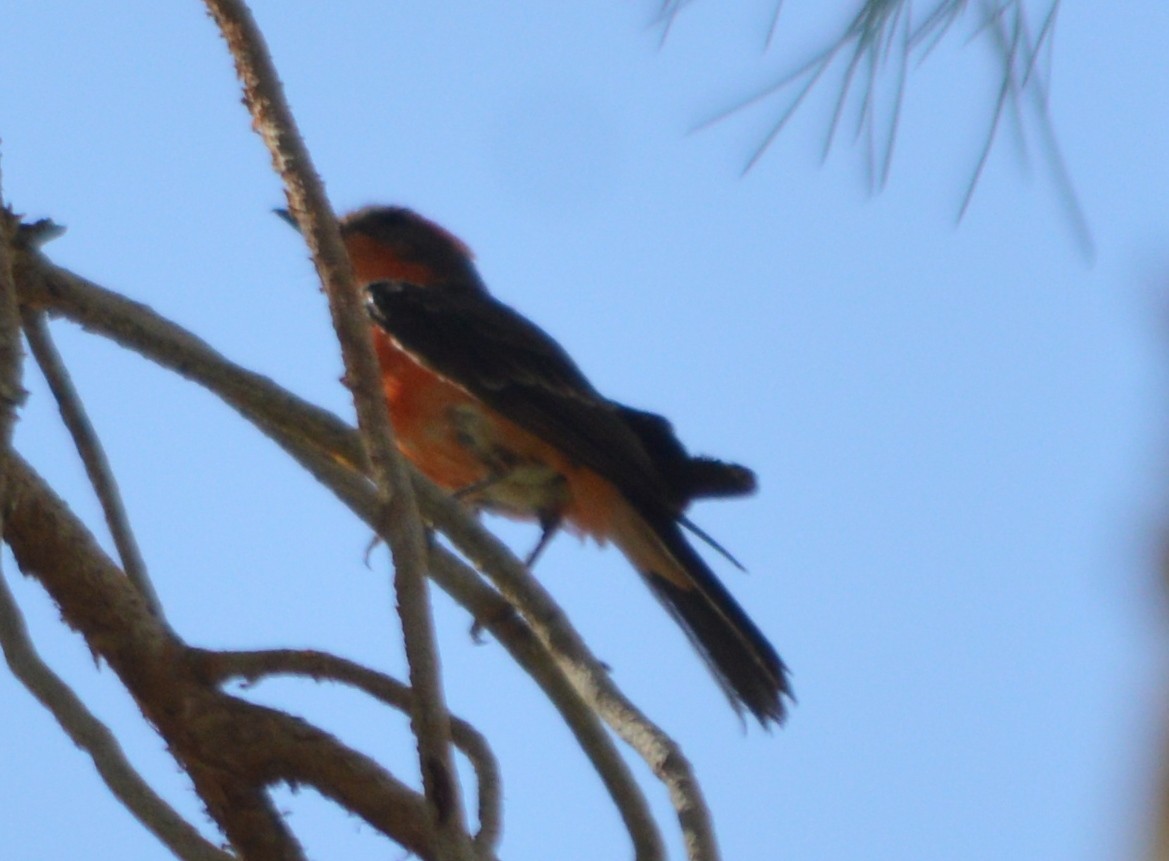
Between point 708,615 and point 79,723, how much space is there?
280 cm

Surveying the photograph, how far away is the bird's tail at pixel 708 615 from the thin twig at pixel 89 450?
91.2 inches

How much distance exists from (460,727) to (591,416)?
10.3 feet

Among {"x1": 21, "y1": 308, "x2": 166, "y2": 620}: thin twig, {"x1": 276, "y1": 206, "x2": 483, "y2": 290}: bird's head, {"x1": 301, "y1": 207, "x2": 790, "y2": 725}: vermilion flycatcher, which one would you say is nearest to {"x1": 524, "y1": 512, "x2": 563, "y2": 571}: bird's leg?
{"x1": 301, "y1": 207, "x2": 790, "y2": 725}: vermilion flycatcher

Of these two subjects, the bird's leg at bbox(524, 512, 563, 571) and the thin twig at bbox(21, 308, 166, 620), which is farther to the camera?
the bird's leg at bbox(524, 512, 563, 571)

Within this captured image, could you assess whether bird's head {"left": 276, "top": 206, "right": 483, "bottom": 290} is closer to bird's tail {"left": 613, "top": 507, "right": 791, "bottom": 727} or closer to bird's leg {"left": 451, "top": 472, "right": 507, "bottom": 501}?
bird's leg {"left": 451, "top": 472, "right": 507, "bottom": 501}

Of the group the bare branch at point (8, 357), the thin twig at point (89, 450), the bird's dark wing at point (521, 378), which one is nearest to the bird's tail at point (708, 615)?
the bird's dark wing at point (521, 378)

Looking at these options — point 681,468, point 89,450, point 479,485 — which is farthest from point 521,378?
point 89,450

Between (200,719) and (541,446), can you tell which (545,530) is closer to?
(541,446)

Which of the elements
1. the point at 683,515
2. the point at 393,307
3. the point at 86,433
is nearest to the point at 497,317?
the point at 393,307

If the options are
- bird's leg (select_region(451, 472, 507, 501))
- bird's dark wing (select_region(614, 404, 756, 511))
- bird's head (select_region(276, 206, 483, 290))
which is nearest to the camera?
bird's dark wing (select_region(614, 404, 756, 511))

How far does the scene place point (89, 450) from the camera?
2.39 metres

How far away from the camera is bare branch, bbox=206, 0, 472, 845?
1574mm

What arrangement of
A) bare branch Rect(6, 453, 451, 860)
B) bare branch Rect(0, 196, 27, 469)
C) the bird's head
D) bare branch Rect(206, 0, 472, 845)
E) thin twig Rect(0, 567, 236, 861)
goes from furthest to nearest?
the bird's head, bare branch Rect(6, 453, 451, 860), thin twig Rect(0, 567, 236, 861), bare branch Rect(0, 196, 27, 469), bare branch Rect(206, 0, 472, 845)

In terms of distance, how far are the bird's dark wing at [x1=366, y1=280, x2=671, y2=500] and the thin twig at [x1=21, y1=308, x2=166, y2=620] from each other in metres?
2.69
